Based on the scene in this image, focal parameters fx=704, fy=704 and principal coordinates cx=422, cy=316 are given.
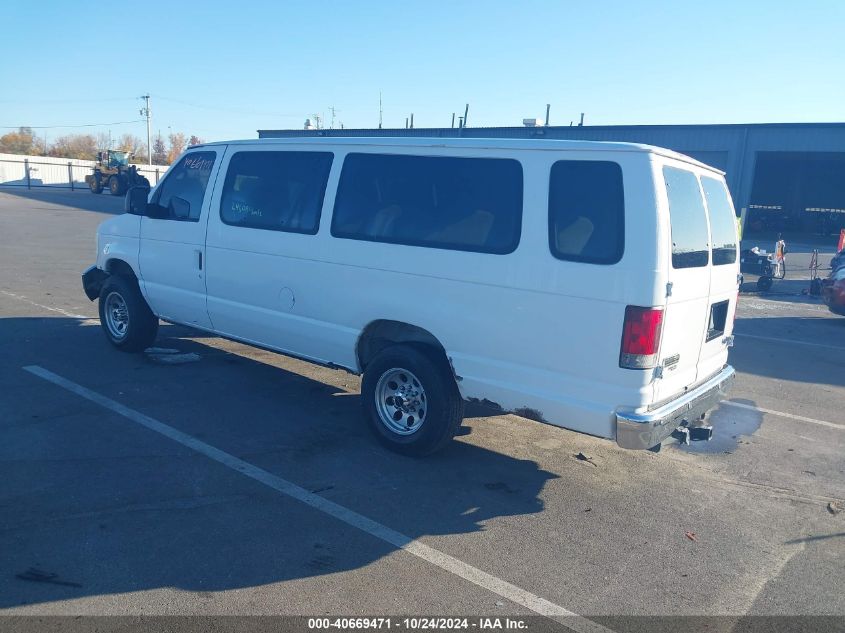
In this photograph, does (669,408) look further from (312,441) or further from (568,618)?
(312,441)

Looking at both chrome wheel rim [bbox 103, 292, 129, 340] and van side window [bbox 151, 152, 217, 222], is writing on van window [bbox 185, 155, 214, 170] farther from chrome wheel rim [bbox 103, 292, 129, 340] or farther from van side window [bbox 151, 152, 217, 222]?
chrome wheel rim [bbox 103, 292, 129, 340]

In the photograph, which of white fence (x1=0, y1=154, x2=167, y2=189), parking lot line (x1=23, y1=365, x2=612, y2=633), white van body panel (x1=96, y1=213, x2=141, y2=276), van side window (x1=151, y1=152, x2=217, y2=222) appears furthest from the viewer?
white fence (x1=0, y1=154, x2=167, y2=189)

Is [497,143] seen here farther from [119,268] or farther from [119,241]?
[119,268]

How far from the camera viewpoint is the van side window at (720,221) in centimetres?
518

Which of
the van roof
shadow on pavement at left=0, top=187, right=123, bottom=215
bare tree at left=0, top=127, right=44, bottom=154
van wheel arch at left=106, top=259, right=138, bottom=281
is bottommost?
shadow on pavement at left=0, top=187, right=123, bottom=215

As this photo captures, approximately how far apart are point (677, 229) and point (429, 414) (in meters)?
2.16

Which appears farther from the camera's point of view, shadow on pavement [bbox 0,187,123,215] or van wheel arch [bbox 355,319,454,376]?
shadow on pavement [bbox 0,187,123,215]

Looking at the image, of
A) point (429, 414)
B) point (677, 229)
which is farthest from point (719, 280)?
A: point (429, 414)

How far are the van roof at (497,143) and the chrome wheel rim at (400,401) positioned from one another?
175 centimetres

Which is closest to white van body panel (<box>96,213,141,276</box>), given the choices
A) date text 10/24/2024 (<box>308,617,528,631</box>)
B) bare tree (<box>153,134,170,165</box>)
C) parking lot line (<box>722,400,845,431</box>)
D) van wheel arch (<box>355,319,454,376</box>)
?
van wheel arch (<box>355,319,454,376</box>)

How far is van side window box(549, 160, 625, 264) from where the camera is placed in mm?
4379

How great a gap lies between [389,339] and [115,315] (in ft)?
13.2

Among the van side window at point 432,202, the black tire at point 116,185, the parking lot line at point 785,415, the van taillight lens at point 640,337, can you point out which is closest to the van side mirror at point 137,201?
the van side window at point 432,202

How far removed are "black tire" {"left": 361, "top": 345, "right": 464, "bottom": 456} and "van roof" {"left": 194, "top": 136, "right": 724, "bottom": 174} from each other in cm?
157
